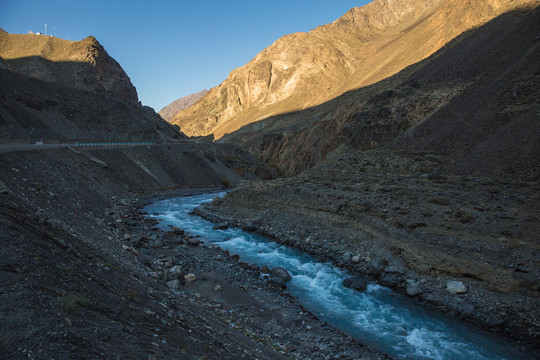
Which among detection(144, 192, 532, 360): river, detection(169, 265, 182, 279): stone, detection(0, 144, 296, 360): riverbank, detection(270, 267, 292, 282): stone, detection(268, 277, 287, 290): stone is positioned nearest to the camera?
detection(0, 144, 296, 360): riverbank

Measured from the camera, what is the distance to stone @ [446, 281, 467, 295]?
1395 cm

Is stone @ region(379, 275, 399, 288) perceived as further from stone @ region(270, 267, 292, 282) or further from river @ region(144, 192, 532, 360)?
stone @ region(270, 267, 292, 282)

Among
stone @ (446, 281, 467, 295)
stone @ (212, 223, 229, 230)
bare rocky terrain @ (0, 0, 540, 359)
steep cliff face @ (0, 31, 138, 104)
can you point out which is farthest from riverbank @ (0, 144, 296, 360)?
steep cliff face @ (0, 31, 138, 104)

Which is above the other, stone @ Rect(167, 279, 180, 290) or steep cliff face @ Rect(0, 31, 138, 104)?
steep cliff face @ Rect(0, 31, 138, 104)

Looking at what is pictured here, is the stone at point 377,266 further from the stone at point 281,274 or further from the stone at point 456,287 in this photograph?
the stone at point 281,274

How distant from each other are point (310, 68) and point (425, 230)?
144297 millimetres

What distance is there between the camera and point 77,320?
568cm

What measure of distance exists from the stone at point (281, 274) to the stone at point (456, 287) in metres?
7.82

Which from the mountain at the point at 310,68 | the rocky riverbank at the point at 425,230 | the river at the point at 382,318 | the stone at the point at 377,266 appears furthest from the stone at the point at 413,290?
the mountain at the point at 310,68

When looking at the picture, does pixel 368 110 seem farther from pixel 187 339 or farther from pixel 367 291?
pixel 187 339

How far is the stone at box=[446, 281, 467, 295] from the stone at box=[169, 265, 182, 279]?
513 inches

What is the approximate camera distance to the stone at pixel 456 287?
13.9 m

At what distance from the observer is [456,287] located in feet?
46.4

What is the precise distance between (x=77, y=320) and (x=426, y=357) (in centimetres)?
1101
